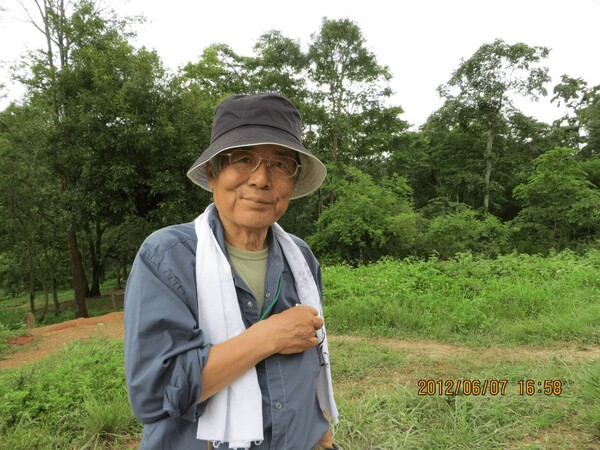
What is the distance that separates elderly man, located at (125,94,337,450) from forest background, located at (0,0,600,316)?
9.31 meters

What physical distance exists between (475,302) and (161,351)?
593 cm

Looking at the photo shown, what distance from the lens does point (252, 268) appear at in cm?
130

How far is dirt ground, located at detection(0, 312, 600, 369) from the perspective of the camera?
416 cm

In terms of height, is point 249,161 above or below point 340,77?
below

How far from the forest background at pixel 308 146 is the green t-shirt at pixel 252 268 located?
9322 mm

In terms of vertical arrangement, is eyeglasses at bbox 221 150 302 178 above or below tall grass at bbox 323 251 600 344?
above

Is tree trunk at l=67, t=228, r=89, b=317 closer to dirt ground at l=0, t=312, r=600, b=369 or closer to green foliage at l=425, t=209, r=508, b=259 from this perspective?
dirt ground at l=0, t=312, r=600, b=369

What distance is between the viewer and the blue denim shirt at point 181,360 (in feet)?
3.05

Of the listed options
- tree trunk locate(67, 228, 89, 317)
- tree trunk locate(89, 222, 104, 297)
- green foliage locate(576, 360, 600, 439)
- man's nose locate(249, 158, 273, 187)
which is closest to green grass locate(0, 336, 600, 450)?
green foliage locate(576, 360, 600, 439)

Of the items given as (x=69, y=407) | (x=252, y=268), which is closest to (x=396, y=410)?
(x=252, y=268)

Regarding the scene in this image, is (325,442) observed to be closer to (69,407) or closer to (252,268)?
(252,268)

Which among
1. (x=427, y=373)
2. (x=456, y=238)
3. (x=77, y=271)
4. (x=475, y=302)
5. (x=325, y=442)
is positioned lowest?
(x=427, y=373)

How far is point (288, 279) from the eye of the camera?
137cm

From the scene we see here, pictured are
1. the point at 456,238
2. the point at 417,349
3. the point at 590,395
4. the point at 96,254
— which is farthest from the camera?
the point at 96,254
